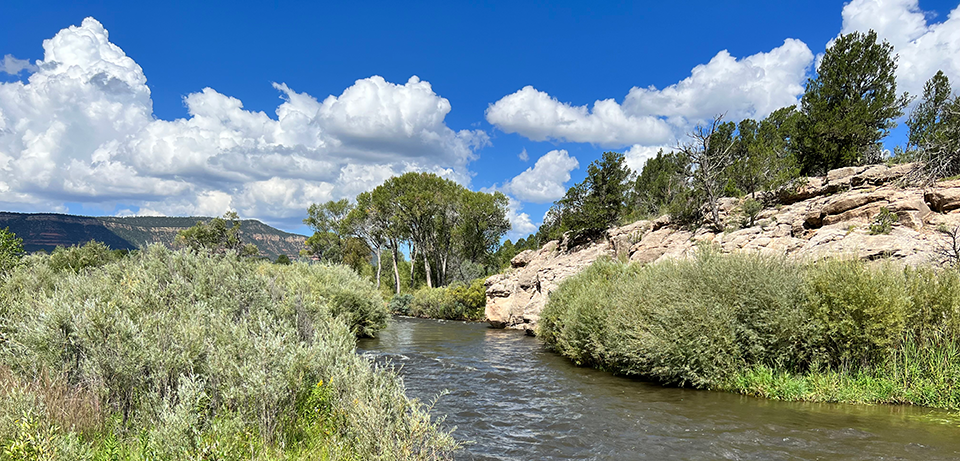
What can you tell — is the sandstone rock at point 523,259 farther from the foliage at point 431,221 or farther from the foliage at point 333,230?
the foliage at point 333,230

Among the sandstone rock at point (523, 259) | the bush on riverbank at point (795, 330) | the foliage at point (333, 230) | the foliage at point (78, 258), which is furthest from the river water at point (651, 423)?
the foliage at point (333, 230)

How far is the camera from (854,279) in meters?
11.1

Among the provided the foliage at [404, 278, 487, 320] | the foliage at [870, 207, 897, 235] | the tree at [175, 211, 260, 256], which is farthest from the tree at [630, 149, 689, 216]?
the tree at [175, 211, 260, 256]

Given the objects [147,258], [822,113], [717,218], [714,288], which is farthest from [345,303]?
[822,113]

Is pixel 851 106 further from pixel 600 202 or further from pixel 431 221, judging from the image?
pixel 431 221

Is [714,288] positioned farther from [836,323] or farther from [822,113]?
[822,113]

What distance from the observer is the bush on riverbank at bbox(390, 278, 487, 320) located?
40.7 m

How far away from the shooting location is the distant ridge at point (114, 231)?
158625mm

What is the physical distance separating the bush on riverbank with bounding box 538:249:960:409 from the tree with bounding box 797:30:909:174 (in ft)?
75.6

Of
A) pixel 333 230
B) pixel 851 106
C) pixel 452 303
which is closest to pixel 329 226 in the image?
pixel 333 230

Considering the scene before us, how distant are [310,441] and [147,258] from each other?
39.1ft

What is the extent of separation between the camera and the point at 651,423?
9938mm

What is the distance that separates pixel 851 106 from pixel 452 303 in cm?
3211

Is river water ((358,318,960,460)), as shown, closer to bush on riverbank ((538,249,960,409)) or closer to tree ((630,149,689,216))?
bush on riverbank ((538,249,960,409))
